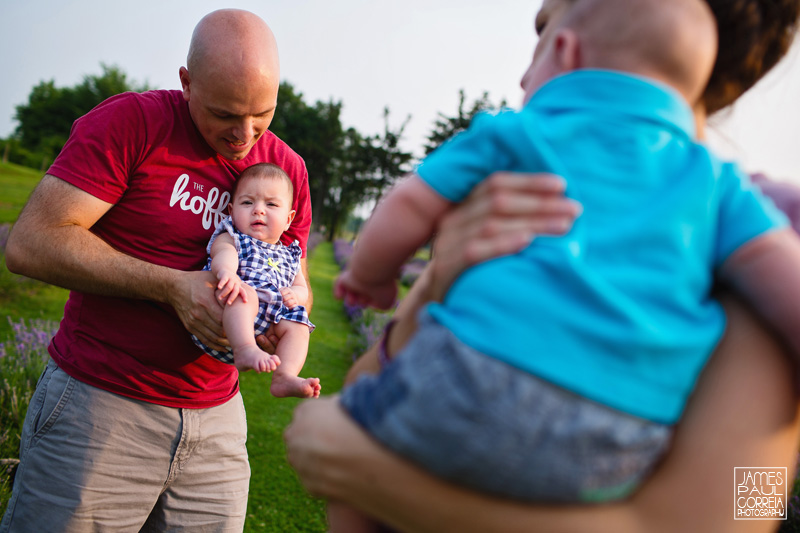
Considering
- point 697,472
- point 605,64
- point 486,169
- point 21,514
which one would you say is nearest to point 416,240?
point 486,169

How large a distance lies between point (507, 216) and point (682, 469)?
1.90 feet

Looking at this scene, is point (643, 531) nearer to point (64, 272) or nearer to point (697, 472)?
point (697, 472)

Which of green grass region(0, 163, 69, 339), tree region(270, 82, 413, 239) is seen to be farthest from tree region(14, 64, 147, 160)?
green grass region(0, 163, 69, 339)

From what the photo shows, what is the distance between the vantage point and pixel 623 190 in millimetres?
969

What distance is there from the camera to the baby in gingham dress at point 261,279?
235 centimetres

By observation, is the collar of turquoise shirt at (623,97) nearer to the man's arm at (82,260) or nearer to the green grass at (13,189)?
the man's arm at (82,260)

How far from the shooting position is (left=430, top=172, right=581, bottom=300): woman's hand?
95 cm

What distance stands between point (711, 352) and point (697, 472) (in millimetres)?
230

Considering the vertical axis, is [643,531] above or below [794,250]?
below

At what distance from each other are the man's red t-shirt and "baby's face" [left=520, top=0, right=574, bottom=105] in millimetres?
1822

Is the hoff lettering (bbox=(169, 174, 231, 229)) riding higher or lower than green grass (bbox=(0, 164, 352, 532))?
higher

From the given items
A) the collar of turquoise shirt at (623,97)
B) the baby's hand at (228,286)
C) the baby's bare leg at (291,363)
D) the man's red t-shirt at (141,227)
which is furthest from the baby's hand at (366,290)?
the man's red t-shirt at (141,227)

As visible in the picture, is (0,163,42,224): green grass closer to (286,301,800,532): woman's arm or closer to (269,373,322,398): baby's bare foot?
(269,373,322,398): baby's bare foot

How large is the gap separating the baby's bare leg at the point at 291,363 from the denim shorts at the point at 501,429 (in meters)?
1.42
